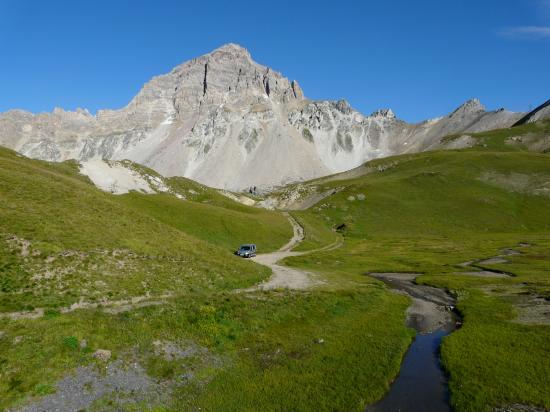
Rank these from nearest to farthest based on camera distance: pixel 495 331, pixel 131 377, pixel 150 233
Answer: pixel 131 377, pixel 495 331, pixel 150 233

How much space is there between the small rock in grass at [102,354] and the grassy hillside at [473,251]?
19301mm

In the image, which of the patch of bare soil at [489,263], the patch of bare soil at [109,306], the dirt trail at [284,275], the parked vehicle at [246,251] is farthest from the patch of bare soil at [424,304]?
the parked vehicle at [246,251]

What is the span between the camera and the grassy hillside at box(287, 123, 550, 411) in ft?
84.2

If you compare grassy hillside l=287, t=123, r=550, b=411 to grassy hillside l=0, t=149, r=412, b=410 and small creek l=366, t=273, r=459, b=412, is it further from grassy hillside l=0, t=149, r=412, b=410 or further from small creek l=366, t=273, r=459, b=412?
grassy hillside l=0, t=149, r=412, b=410

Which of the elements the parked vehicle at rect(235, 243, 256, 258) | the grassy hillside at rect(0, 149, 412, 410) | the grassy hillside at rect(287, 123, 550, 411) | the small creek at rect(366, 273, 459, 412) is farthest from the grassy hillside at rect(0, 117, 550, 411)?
the parked vehicle at rect(235, 243, 256, 258)

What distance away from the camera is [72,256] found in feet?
136

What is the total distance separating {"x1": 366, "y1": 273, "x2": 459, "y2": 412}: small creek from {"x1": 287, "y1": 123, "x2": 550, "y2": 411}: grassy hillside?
38.0 inches

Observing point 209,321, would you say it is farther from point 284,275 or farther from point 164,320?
point 284,275

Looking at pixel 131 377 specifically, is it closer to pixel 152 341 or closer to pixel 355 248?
pixel 152 341

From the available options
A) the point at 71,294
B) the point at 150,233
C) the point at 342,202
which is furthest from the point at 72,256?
the point at 342,202

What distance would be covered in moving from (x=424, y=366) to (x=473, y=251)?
81.4 meters

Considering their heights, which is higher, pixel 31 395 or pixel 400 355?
pixel 31 395

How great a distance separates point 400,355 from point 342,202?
141 meters

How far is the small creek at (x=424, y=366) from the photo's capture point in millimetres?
22281
